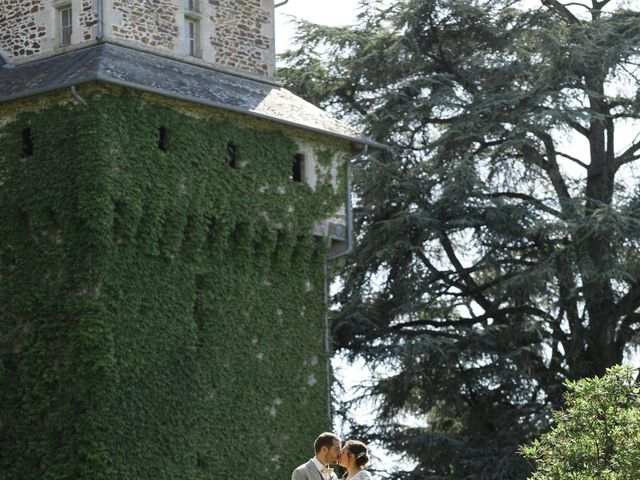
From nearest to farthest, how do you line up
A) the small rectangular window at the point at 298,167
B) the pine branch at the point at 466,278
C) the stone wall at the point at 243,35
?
the small rectangular window at the point at 298,167 → the stone wall at the point at 243,35 → the pine branch at the point at 466,278

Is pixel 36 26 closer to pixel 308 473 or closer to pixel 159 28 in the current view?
pixel 159 28

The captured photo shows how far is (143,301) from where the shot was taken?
88.1 ft

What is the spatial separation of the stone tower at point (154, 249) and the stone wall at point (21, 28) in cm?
3

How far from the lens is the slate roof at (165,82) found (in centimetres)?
2702

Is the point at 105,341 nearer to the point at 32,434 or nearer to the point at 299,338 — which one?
the point at 32,434

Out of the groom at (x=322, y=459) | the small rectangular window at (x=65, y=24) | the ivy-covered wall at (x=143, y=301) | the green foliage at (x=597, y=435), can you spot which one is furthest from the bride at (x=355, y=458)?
the small rectangular window at (x=65, y=24)

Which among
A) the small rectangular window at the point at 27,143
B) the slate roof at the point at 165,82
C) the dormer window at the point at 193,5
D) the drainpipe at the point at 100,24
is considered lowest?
the small rectangular window at the point at 27,143

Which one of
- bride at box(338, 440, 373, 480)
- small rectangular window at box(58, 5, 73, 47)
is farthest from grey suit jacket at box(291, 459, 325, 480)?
small rectangular window at box(58, 5, 73, 47)

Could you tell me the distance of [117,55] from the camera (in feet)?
91.1

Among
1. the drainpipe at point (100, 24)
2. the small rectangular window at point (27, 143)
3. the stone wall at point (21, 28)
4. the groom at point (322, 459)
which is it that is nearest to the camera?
the groom at point (322, 459)

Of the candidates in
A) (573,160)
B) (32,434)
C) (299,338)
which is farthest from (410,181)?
(32,434)

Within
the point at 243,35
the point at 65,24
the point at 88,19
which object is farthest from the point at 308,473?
the point at 243,35

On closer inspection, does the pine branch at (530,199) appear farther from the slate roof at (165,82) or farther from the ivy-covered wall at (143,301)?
the ivy-covered wall at (143,301)

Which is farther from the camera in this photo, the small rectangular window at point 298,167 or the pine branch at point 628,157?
the pine branch at point 628,157
